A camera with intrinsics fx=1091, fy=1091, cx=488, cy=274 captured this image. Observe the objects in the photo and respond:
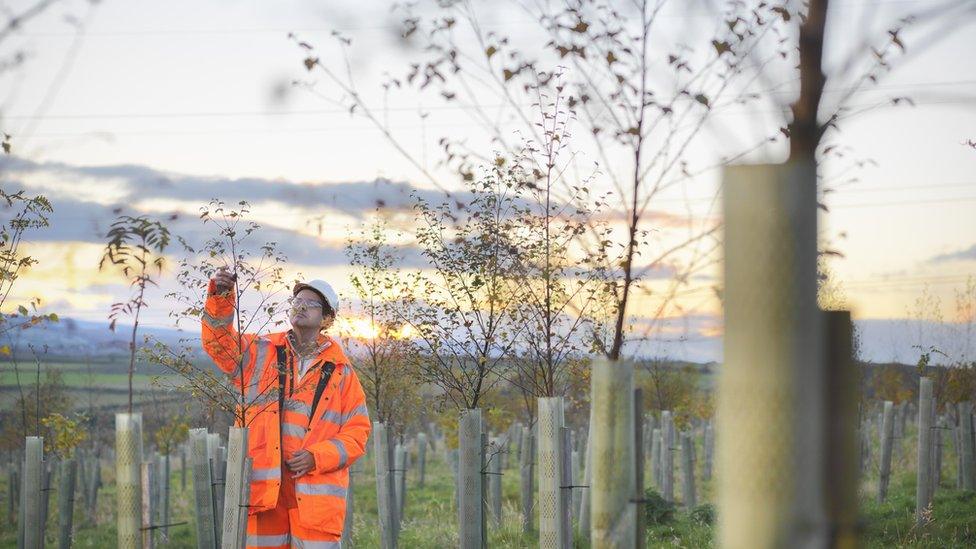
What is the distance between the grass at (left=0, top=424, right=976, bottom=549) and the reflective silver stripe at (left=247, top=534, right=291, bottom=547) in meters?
3.68

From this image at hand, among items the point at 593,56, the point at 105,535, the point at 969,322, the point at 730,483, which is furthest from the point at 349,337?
the point at 969,322

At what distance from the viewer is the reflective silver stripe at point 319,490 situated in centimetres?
709

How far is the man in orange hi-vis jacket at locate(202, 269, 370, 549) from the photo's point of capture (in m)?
7.07

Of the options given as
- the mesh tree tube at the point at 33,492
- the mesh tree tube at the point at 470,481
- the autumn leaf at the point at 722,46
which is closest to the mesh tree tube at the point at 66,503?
the mesh tree tube at the point at 33,492

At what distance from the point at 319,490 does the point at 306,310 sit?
1.18 metres

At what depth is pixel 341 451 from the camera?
7137 millimetres

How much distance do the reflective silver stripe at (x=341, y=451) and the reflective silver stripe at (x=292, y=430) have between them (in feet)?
0.74

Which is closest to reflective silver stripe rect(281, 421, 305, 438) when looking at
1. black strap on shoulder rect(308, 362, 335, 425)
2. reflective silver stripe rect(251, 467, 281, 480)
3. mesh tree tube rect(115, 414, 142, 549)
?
black strap on shoulder rect(308, 362, 335, 425)

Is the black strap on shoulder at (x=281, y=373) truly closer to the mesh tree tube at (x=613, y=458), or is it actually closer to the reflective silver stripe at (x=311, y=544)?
the reflective silver stripe at (x=311, y=544)

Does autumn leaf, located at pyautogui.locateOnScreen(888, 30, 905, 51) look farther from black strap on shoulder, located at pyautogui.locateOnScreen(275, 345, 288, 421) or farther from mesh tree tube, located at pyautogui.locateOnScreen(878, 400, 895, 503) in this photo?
mesh tree tube, located at pyautogui.locateOnScreen(878, 400, 895, 503)

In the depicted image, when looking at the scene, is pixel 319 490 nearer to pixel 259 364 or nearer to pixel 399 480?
pixel 259 364

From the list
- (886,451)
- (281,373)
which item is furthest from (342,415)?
(886,451)

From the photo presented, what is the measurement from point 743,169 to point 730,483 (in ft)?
1.64

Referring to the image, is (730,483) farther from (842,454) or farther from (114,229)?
(114,229)
